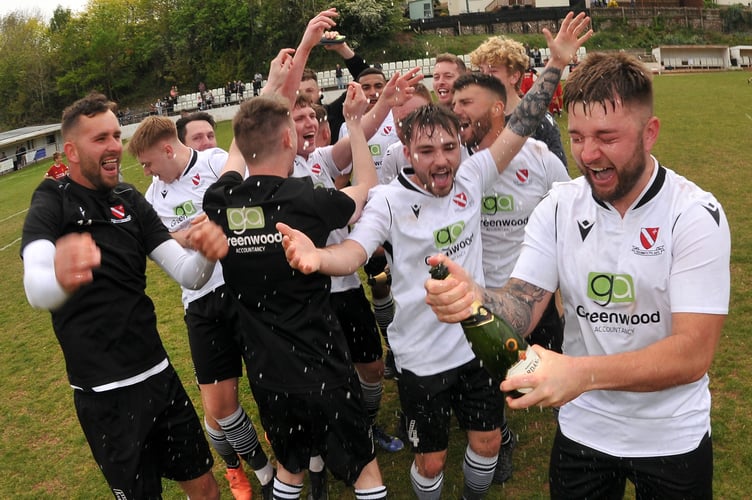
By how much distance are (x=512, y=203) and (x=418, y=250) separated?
111cm

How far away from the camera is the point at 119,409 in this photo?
3639mm

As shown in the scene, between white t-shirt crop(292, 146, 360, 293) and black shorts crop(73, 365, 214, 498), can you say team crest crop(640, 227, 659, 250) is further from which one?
black shorts crop(73, 365, 214, 498)

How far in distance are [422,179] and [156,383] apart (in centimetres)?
215

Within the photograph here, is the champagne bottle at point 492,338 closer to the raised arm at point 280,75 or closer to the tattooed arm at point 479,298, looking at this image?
the tattooed arm at point 479,298

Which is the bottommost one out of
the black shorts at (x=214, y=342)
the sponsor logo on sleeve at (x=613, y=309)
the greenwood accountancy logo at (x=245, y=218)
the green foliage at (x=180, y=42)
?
the black shorts at (x=214, y=342)

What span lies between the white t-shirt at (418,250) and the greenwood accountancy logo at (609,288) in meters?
1.28

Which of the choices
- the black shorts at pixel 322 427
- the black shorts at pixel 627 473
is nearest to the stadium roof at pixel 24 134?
the black shorts at pixel 322 427

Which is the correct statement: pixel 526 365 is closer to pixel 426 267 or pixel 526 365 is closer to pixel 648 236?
pixel 648 236

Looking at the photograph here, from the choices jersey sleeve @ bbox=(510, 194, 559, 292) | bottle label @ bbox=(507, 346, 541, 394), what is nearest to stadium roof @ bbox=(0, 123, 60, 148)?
jersey sleeve @ bbox=(510, 194, 559, 292)

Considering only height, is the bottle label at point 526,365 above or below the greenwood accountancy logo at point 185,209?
below

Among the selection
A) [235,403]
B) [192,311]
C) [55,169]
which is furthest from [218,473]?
[55,169]

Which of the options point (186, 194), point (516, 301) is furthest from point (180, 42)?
point (516, 301)

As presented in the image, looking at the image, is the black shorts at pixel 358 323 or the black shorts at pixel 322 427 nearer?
the black shorts at pixel 322 427

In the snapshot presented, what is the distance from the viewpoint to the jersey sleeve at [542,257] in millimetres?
2826
